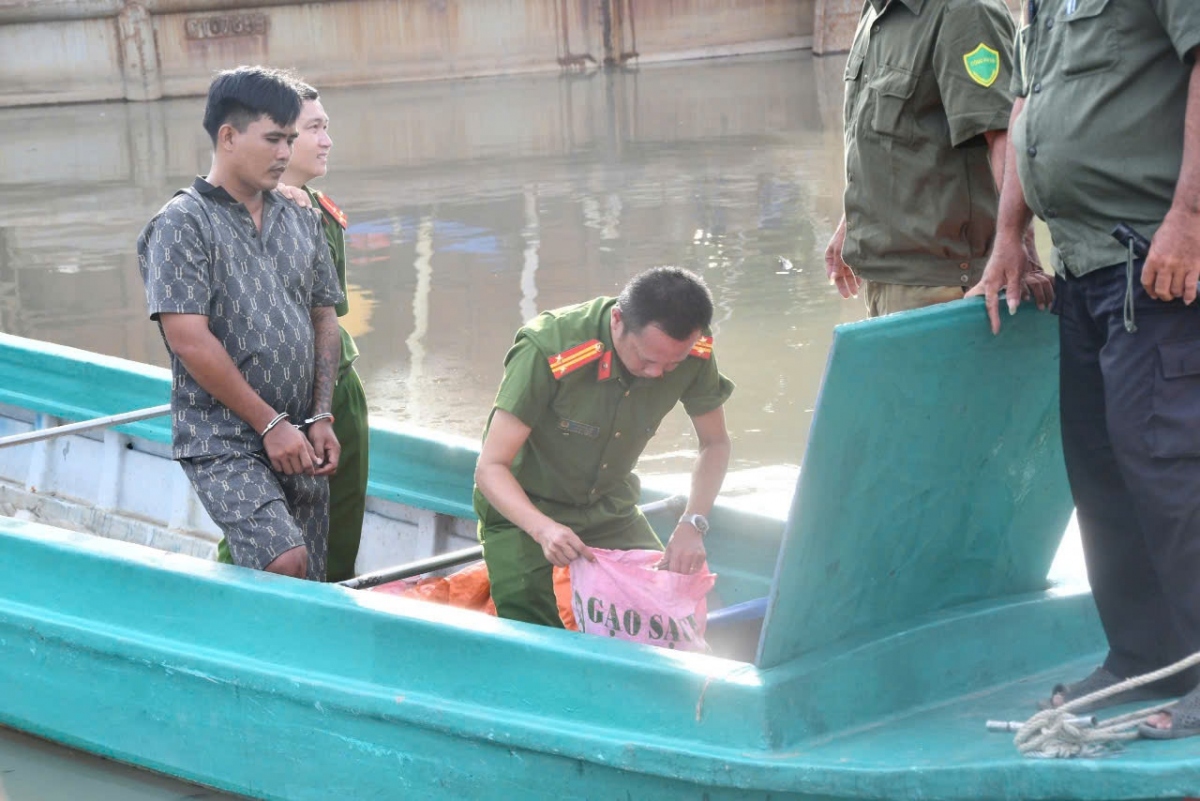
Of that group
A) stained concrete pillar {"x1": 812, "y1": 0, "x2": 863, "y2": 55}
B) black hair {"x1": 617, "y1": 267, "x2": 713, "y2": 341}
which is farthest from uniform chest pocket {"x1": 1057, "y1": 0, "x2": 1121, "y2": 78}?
stained concrete pillar {"x1": 812, "y1": 0, "x2": 863, "y2": 55}

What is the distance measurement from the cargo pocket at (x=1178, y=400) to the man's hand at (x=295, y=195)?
2.22m

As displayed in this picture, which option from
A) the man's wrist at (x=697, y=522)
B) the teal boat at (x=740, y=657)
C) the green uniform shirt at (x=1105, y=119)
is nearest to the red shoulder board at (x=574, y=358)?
the man's wrist at (x=697, y=522)

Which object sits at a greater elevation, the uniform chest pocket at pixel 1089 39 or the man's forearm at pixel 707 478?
the uniform chest pocket at pixel 1089 39

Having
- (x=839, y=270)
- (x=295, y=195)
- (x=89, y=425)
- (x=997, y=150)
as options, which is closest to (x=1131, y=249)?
(x=997, y=150)

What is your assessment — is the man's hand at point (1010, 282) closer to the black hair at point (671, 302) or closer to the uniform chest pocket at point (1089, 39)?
the uniform chest pocket at point (1089, 39)

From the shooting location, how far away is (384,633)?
10.0ft

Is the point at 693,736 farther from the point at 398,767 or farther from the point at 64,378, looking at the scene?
the point at 64,378

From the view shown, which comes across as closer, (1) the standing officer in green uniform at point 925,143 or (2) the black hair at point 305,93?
(1) the standing officer in green uniform at point 925,143

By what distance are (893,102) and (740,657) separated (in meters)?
1.31

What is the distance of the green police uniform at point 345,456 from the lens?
3998mm

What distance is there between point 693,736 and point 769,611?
→ 0.27 metres

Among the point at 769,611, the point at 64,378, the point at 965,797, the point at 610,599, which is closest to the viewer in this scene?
the point at 965,797

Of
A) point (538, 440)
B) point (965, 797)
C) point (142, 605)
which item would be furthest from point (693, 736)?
point (142, 605)

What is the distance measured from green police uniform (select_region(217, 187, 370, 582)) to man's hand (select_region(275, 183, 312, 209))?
0.08m
